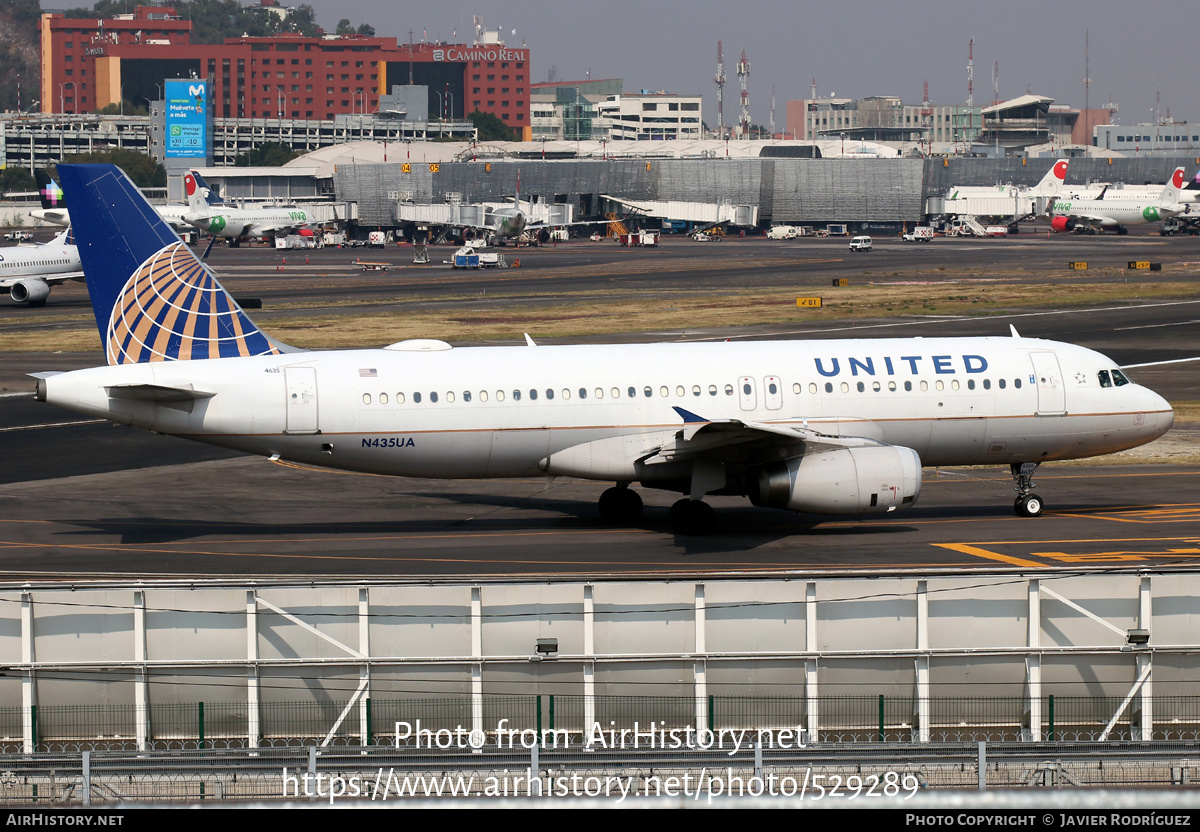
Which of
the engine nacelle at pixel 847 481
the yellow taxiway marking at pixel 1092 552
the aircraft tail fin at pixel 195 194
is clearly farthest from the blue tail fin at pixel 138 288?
the aircraft tail fin at pixel 195 194

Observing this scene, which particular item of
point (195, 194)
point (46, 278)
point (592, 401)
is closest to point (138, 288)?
point (592, 401)

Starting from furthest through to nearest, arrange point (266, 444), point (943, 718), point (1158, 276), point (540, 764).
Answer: point (1158, 276)
point (266, 444)
point (943, 718)
point (540, 764)

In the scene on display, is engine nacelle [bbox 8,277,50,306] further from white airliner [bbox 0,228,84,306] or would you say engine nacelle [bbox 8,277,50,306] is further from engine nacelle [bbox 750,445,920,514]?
engine nacelle [bbox 750,445,920,514]

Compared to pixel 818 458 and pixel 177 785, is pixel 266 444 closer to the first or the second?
pixel 818 458

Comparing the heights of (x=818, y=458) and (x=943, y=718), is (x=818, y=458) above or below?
above

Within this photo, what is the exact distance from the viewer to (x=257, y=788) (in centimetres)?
1950

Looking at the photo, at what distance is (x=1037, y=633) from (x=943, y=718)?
225 centimetres

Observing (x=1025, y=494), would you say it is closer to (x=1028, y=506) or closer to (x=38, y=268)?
(x=1028, y=506)

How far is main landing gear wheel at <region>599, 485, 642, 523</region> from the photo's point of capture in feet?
131

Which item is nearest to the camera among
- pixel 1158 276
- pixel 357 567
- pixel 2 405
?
pixel 357 567

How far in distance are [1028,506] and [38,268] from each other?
9780 centimetres

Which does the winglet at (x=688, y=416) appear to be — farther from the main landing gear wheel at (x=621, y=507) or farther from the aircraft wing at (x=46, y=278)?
the aircraft wing at (x=46, y=278)

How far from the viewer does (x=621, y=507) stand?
131ft
